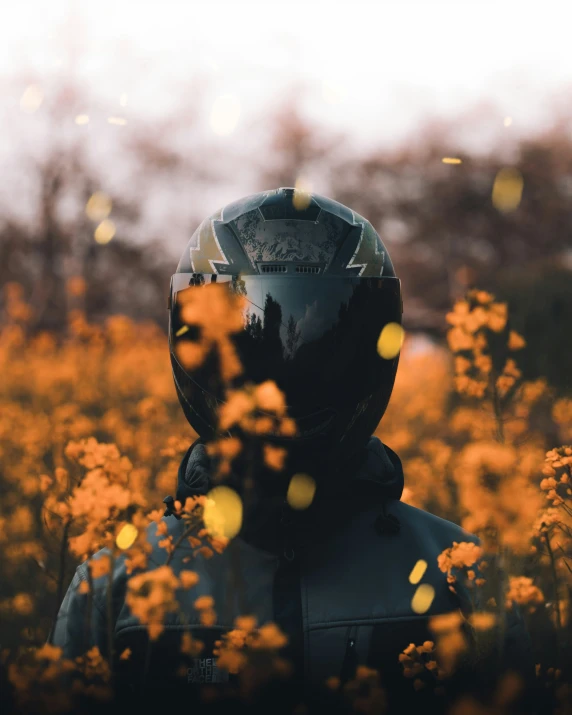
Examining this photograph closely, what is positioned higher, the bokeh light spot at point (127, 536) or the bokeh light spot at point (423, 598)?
the bokeh light spot at point (127, 536)

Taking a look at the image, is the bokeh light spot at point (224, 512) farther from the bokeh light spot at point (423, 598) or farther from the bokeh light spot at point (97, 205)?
the bokeh light spot at point (97, 205)

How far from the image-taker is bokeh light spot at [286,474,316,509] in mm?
2287

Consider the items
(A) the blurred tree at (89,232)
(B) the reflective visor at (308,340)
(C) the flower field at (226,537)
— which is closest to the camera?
(C) the flower field at (226,537)

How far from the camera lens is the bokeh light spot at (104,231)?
23438mm

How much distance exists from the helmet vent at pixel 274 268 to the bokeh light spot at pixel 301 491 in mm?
685

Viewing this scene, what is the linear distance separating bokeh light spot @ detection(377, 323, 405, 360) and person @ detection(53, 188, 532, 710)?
23 mm

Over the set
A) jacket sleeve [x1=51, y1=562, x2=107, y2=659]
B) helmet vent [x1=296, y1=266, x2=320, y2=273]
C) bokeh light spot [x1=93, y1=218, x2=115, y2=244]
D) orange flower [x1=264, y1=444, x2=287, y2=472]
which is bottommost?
bokeh light spot [x1=93, y1=218, x2=115, y2=244]

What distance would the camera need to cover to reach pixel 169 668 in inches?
85.6

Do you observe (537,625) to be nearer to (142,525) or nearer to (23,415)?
(142,525)

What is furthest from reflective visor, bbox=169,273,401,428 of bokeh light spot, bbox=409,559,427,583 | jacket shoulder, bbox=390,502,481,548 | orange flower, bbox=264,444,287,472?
bokeh light spot, bbox=409,559,427,583

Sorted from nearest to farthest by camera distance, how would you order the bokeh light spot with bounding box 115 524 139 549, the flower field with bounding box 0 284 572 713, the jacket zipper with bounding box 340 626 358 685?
1. the flower field with bounding box 0 284 572 713
2. the bokeh light spot with bounding box 115 524 139 549
3. the jacket zipper with bounding box 340 626 358 685

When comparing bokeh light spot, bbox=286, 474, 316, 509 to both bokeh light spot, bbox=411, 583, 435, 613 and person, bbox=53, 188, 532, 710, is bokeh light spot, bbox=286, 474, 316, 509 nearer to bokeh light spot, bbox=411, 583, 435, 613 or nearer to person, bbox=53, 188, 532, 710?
person, bbox=53, 188, 532, 710

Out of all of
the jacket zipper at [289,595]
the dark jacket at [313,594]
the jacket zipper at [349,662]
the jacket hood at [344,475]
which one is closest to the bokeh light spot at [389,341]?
the jacket hood at [344,475]

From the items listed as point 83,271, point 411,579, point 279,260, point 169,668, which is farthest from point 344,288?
point 83,271
